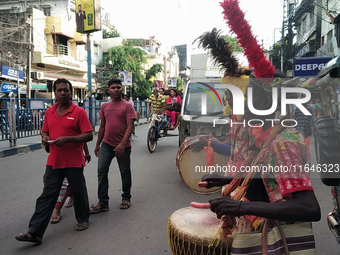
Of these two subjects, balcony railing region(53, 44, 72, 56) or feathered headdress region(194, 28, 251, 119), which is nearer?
feathered headdress region(194, 28, 251, 119)

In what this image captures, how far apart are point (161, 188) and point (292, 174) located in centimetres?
418

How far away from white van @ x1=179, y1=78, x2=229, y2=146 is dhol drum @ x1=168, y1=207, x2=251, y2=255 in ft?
12.0

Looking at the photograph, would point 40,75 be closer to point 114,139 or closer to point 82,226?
point 114,139

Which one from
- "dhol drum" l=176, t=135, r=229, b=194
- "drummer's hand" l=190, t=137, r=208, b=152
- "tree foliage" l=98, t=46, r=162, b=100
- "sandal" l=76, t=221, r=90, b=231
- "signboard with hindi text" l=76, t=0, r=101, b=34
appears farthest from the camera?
"tree foliage" l=98, t=46, r=162, b=100

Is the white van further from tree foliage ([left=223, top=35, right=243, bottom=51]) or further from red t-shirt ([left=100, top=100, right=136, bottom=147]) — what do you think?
tree foliage ([left=223, top=35, right=243, bottom=51])

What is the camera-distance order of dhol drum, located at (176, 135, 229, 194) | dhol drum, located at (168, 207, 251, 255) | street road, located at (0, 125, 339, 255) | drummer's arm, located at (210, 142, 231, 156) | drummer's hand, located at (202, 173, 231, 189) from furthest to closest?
1. street road, located at (0, 125, 339, 255)
2. dhol drum, located at (176, 135, 229, 194)
3. drummer's arm, located at (210, 142, 231, 156)
4. drummer's hand, located at (202, 173, 231, 189)
5. dhol drum, located at (168, 207, 251, 255)

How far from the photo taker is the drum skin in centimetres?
171

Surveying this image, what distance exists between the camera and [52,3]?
2827cm

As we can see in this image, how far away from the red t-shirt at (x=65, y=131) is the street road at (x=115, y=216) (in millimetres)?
818

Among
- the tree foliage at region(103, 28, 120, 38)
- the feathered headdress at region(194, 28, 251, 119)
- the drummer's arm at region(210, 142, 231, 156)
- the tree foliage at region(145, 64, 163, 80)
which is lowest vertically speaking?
the drummer's arm at region(210, 142, 231, 156)

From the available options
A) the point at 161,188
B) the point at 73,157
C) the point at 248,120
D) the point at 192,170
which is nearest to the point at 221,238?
the point at 248,120

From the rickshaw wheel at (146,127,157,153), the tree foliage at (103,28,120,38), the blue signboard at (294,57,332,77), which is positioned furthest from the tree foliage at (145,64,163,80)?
the rickshaw wheel at (146,127,157,153)

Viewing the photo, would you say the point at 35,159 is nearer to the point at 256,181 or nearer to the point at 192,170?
the point at 192,170

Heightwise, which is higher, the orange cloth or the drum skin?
the orange cloth
